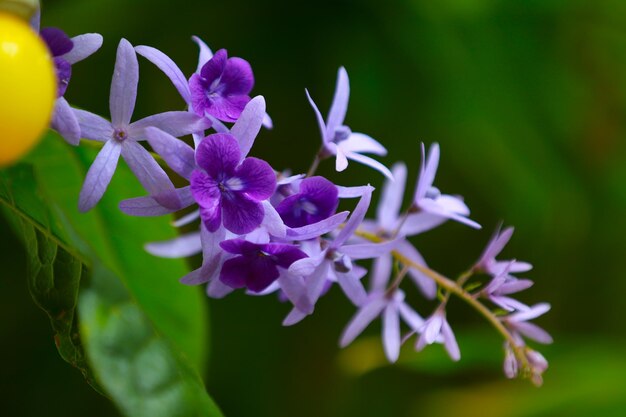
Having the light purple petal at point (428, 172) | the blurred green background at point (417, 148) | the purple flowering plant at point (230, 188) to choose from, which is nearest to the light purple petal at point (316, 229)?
the purple flowering plant at point (230, 188)

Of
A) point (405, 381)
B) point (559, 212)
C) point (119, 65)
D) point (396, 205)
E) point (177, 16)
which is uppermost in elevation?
point (119, 65)

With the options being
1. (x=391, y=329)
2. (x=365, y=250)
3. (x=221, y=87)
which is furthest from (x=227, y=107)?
(x=391, y=329)

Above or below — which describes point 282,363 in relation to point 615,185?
below

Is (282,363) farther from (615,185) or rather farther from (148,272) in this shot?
(148,272)

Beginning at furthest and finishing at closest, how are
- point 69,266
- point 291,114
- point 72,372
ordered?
1. point 291,114
2. point 72,372
3. point 69,266

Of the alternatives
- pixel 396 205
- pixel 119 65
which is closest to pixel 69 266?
pixel 119 65

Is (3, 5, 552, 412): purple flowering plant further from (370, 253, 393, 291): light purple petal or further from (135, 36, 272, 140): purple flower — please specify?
(370, 253, 393, 291): light purple petal

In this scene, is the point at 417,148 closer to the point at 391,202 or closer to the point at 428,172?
the point at 391,202
